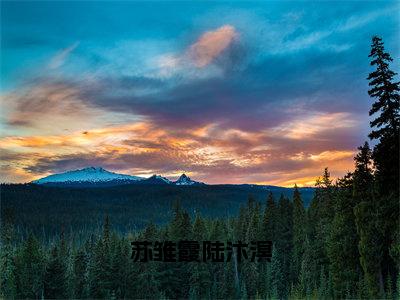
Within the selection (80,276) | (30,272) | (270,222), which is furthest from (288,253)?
(30,272)

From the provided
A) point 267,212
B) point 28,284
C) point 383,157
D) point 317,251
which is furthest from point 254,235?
point 383,157

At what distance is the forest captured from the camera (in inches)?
1375

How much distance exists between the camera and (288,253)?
81.2m

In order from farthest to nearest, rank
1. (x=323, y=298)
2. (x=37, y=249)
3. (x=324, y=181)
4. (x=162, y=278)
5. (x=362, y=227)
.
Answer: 1. (x=37, y=249)
2. (x=162, y=278)
3. (x=324, y=181)
4. (x=362, y=227)
5. (x=323, y=298)

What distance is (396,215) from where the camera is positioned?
34.8 m

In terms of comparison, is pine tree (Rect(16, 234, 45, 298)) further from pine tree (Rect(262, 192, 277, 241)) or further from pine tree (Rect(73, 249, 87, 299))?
pine tree (Rect(262, 192, 277, 241))

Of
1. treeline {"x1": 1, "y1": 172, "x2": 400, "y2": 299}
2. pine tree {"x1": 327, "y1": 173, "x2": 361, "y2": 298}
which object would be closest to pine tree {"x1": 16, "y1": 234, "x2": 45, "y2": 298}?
treeline {"x1": 1, "y1": 172, "x2": 400, "y2": 299}

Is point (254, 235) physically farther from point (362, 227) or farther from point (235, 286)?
point (362, 227)

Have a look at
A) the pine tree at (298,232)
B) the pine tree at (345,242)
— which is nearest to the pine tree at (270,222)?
the pine tree at (298,232)

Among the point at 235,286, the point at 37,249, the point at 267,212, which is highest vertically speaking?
the point at 267,212

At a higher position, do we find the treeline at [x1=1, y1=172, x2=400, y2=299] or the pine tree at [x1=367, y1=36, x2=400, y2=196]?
the pine tree at [x1=367, y1=36, x2=400, y2=196]

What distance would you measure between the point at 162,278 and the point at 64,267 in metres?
17.3

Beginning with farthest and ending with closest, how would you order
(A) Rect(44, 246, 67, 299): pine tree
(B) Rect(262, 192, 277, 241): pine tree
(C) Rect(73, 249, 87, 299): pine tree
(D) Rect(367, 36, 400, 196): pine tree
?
1. (B) Rect(262, 192, 277, 241): pine tree
2. (C) Rect(73, 249, 87, 299): pine tree
3. (A) Rect(44, 246, 67, 299): pine tree
4. (D) Rect(367, 36, 400, 196): pine tree

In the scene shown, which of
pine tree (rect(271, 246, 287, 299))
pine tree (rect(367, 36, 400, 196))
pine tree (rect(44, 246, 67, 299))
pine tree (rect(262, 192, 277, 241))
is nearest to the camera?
pine tree (rect(367, 36, 400, 196))
